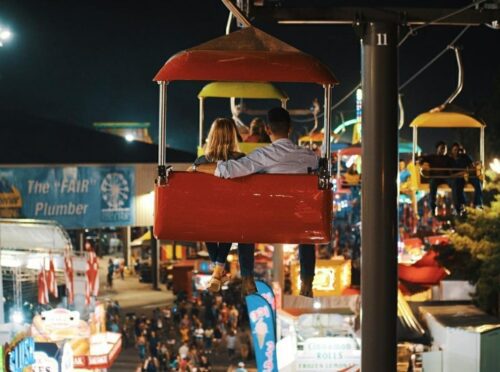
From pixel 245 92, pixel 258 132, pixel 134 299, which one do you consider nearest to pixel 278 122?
pixel 258 132

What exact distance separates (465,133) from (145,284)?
14.1m

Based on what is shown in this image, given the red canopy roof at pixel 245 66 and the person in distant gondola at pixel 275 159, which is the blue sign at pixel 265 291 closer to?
the person in distant gondola at pixel 275 159

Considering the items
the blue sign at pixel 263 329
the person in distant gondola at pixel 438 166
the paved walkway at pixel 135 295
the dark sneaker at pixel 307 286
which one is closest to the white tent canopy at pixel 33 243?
the blue sign at pixel 263 329

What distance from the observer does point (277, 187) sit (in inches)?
207

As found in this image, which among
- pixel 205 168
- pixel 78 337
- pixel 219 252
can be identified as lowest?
pixel 78 337

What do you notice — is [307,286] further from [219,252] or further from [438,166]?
[438,166]

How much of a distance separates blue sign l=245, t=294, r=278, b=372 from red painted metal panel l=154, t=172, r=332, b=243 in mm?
7621

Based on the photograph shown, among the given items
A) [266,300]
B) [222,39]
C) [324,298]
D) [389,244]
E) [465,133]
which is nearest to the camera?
[222,39]

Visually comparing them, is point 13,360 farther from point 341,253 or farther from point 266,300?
point 341,253

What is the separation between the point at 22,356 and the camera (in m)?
12.6

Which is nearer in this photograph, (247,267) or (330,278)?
(247,267)

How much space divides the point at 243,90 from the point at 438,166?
2822 millimetres

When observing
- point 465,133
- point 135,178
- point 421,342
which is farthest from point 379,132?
point 465,133

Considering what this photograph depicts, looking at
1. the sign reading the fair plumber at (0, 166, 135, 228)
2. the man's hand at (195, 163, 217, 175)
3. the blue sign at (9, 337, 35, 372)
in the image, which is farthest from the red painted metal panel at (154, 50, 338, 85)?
the sign reading the fair plumber at (0, 166, 135, 228)
